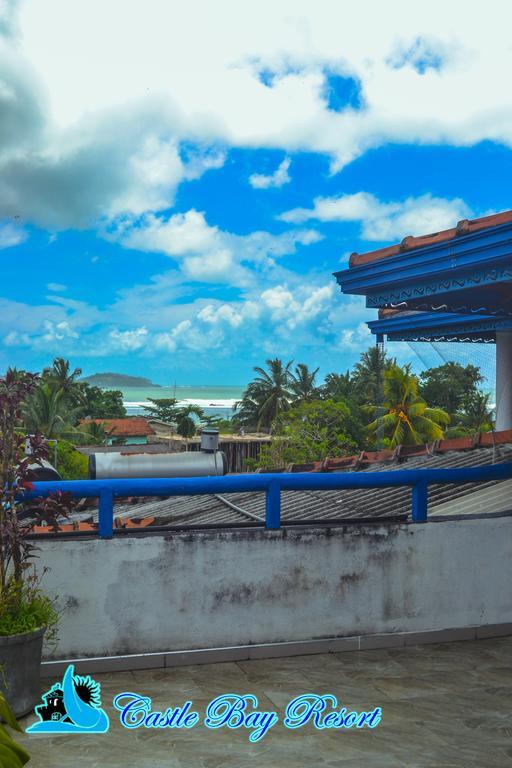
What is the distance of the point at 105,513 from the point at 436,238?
355cm

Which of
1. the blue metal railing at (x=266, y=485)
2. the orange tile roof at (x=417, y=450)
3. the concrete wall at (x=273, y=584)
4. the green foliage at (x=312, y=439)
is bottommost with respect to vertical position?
the concrete wall at (x=273, y=584)

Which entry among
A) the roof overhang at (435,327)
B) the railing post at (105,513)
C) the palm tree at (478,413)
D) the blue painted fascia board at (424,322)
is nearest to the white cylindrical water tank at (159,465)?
the blue painted fascia board at (424,322)

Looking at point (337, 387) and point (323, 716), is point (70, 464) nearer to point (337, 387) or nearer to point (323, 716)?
point (337, 387)

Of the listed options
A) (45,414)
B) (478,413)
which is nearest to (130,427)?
(45,414)

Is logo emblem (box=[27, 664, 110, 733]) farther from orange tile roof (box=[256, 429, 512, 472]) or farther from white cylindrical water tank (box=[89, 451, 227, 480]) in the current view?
orange tile roof (box=[256, 429, 512, 472])

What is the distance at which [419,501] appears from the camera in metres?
5.82

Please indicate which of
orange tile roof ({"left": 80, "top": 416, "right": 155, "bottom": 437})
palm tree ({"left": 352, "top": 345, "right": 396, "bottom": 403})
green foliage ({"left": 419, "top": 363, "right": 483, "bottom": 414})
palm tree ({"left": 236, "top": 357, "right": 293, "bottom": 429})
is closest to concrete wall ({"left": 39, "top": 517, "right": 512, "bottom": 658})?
palm tree ({"left": 352, "top": 345, "right": 396, "bottom": 403})

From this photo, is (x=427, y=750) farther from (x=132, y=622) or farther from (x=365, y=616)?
(x=132, y=622)

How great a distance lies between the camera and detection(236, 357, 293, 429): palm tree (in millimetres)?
54656

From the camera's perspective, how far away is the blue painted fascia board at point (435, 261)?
5.64 m

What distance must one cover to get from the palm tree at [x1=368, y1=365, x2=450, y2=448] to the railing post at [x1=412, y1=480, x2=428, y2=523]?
A: 2610cm

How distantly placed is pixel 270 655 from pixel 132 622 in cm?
106

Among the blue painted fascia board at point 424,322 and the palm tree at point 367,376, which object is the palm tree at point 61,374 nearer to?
the palm tree at point 367,376

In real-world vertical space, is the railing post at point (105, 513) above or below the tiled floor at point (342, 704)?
above
